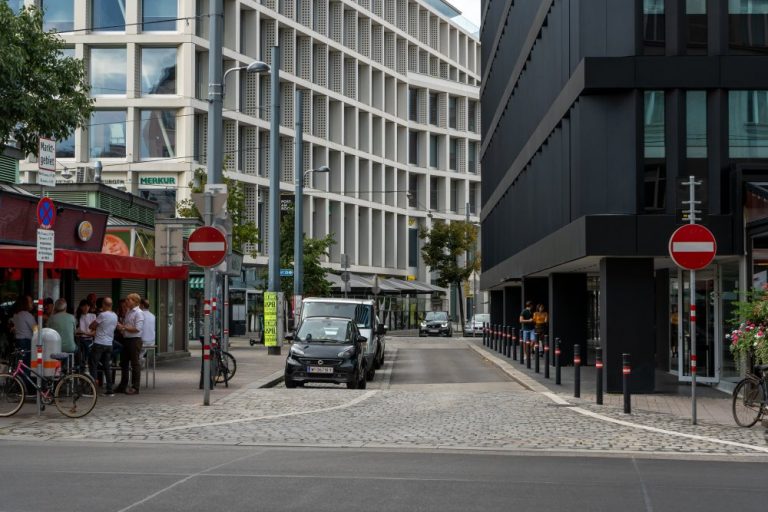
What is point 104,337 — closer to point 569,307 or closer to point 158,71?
point 569,307

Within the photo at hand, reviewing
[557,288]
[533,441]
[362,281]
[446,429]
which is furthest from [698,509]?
[362,281]

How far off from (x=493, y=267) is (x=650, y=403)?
33004mm

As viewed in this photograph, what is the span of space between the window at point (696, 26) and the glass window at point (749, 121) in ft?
3.57

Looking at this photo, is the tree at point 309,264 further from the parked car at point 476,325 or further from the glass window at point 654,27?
the glass window at point 654,27

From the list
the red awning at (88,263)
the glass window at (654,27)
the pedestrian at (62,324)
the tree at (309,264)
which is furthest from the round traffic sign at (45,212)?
the tree at (309,264)

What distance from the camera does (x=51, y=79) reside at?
2020 centimetres

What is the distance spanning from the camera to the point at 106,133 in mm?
59969

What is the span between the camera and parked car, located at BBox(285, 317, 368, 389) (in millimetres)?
24906

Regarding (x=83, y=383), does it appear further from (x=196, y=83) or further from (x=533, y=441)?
(x=196, y=83)

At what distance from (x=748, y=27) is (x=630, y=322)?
631cm

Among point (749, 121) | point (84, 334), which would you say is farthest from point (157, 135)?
point (749, 121)

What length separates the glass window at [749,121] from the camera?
23500mm

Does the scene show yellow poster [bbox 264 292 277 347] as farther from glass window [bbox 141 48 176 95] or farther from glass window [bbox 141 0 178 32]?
glass window [bbox 141 0 178 32]

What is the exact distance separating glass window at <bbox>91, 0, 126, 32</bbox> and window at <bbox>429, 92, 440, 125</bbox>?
38.4 meters
